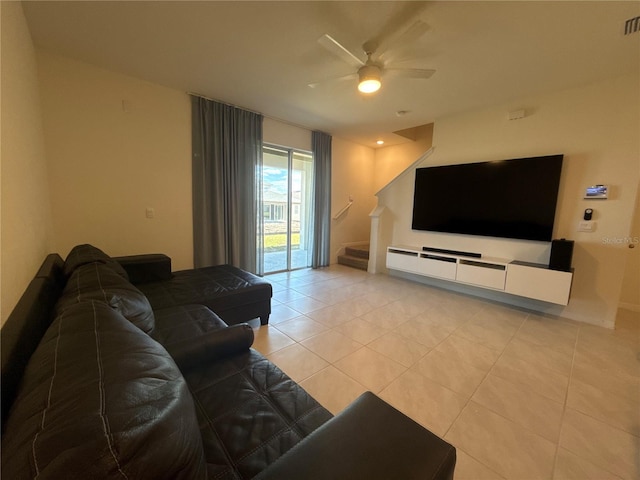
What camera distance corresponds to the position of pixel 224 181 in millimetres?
3695

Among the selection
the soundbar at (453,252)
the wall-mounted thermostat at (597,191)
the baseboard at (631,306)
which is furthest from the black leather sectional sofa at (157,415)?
the baseboard at (631,306)

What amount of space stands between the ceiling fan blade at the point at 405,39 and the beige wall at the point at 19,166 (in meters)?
2.41

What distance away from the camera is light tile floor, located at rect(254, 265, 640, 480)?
1.40 meters

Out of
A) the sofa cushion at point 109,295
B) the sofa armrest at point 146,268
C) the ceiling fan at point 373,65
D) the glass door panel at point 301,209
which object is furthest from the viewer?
the glass door panel at point 301,209

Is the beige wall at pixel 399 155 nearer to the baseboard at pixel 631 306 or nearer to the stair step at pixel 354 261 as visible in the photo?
the stair step at pixel 354 261

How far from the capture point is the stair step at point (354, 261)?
5179mm

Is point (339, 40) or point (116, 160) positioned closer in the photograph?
point (339, 40)

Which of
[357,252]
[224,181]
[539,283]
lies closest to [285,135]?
[224,181]

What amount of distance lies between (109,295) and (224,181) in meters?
2.69

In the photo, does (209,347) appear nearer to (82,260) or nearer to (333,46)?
(82,260)

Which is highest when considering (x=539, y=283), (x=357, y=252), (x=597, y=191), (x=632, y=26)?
(x=632, y=26)

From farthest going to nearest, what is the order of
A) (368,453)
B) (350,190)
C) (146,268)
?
Answer: (350,190)
(146,268)
(368,453)

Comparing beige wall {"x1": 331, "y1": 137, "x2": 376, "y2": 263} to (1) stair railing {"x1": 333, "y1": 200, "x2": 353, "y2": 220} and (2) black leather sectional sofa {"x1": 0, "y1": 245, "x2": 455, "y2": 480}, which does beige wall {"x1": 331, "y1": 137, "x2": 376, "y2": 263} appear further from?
(2) black leather sectional sofa {"x1": 0, "y1": 245, "x2": 455, "y2": 480}

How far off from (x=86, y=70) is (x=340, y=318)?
150 inches
